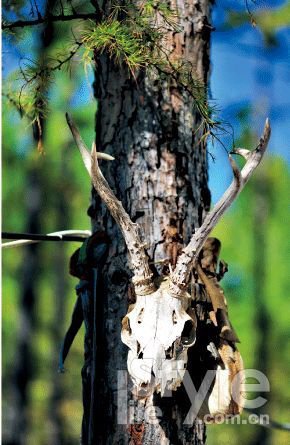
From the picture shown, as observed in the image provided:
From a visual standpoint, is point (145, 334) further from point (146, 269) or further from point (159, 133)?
point (159, 133)

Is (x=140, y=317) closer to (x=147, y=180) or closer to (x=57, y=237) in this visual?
(x=147, y=180)

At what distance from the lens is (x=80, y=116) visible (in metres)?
8.91

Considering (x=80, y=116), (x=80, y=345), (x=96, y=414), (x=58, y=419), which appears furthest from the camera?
(x=80, y=345)

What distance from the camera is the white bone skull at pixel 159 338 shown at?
1521 mm

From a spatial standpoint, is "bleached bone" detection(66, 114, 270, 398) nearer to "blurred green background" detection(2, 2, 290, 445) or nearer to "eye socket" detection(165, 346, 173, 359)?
"eye socket" detection(165, 346, 173, 359)

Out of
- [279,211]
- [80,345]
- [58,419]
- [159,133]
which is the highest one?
[279,211]

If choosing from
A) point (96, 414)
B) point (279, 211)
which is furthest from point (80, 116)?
point (96, 414)

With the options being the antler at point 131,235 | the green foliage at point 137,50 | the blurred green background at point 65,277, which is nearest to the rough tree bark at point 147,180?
the green foliage at point 137,50

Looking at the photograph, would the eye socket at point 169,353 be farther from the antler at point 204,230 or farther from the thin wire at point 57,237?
the thin wire at point 57,237

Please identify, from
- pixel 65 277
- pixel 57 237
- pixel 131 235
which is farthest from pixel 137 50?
pixel 65 277

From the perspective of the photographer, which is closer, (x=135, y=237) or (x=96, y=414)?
(x=135, y=237)

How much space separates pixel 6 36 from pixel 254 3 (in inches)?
36.2

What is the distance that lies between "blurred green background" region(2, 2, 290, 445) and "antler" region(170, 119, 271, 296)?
685 cm

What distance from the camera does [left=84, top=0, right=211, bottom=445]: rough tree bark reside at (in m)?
1.80
